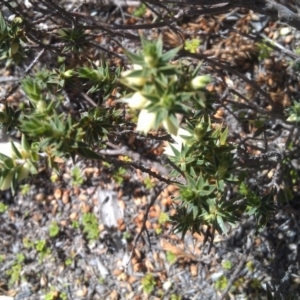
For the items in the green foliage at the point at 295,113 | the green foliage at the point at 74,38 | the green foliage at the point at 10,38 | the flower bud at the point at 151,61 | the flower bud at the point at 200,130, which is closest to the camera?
the flower bud at the point at 151,61

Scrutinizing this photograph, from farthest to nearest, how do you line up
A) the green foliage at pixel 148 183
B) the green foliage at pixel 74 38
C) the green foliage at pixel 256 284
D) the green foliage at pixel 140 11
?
the green foliage at pixel 140 11 → the green foliage at pixel 148 183 → the green foliage at pixel 256 284 → the green foliage at pixel 74 38

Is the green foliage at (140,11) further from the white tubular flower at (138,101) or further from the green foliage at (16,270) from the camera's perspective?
the white tubular flower at (138,101)

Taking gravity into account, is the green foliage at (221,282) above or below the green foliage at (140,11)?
below

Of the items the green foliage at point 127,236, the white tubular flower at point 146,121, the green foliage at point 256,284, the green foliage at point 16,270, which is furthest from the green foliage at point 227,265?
the white tubular flower at point 146,121

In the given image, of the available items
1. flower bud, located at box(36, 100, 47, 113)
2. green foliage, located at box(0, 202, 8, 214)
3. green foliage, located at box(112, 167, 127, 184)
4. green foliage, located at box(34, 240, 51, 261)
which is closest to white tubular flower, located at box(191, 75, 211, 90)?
flower bud, located at box(36, 100, 47, 113)

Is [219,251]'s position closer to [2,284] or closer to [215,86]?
[215,86]

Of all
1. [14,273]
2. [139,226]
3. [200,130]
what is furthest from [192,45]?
[14,273]

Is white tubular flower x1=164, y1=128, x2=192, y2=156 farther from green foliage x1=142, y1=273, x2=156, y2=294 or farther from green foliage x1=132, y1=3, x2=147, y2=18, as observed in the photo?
green foliage x1=132, y1=3, x2=147, y2=18

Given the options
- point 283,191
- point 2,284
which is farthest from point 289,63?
point 2,284
